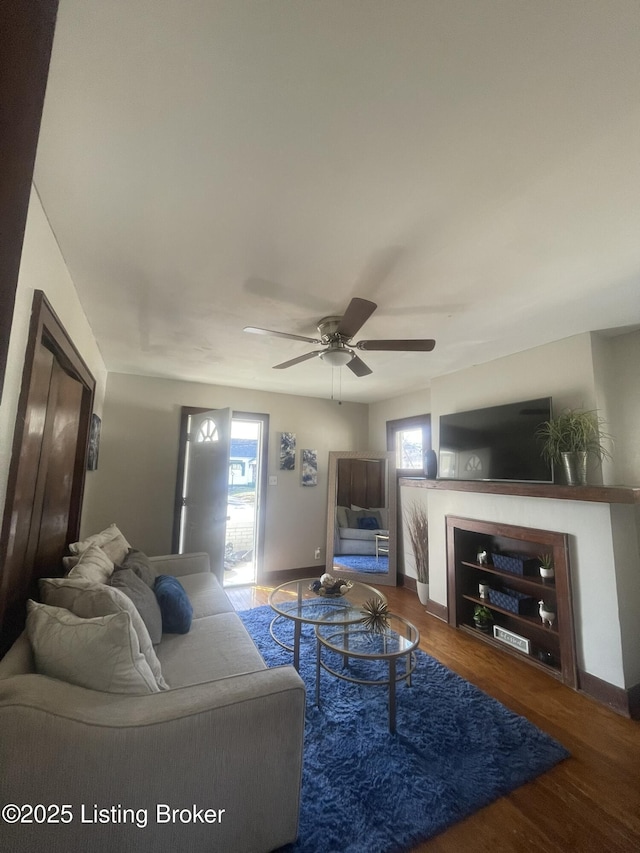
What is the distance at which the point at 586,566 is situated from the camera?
229cm

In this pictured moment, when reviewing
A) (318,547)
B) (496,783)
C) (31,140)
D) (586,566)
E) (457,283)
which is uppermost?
(457,283)

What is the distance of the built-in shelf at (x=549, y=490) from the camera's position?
198cm

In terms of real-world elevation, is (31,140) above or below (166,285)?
below

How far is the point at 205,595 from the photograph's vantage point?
2.57m

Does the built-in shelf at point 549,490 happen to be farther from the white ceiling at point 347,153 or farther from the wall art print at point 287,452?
the wall art print at point 287,452

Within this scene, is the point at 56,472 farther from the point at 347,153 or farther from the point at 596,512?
the point at 596,512

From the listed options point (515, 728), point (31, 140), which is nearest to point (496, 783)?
point (515, 728)

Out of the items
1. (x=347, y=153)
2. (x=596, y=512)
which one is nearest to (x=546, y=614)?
(x=596, y=512)

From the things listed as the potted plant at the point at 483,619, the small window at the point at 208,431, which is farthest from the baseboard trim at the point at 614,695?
the small window at the point at 208,431

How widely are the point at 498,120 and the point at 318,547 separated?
4481 millimetres

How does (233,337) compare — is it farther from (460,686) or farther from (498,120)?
(460,686)

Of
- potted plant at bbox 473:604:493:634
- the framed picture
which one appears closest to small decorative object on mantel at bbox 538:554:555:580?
potted plant at bbox 473:604:493:634

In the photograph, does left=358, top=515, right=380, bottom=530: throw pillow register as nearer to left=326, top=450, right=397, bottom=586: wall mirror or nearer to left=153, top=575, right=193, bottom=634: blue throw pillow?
left=326, top=450, right=397, bottom=586: wall mirror

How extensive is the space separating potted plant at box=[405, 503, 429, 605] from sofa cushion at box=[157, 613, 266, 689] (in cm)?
228
